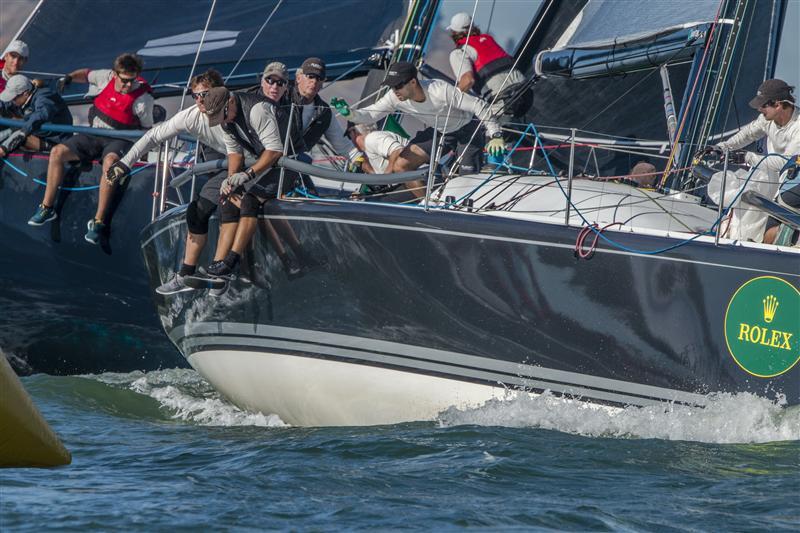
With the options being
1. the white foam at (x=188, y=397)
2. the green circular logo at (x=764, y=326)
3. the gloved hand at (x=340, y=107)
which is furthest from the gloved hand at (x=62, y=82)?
the green circular logo at (x=764, y=326)

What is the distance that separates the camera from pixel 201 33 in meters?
10.4

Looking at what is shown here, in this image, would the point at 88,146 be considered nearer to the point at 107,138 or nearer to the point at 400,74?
the point at 107,138

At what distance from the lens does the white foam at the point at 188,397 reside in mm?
6957

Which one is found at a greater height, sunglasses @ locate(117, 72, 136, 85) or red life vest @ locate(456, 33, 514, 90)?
red life vest @ locate(456, 33, 514, 90)

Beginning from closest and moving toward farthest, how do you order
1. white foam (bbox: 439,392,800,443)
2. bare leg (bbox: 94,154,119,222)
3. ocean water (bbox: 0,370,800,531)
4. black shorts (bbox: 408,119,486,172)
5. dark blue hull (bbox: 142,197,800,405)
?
ocean water (bbox: 0,370,800,531) < white foam (bbox: 439,392,800,443) < dark blue hull (bbox: 142,197,800,405) < black shorts (bbox: 408,119,486,172) < bare leg (bbox: 94,154,119,222)

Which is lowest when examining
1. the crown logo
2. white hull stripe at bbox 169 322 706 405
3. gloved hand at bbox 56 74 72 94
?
white hull stripe at bbox 169 322 706 405

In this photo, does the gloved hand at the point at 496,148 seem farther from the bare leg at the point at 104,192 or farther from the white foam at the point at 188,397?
the bare leg at the point at 104,192

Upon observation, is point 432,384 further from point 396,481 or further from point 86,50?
point 86,50

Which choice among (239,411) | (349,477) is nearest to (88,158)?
(239,411)

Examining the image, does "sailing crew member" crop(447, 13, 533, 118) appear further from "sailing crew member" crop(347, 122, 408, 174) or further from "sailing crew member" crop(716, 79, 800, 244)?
"sailing crew member" crop(716, 79, 800, 244)

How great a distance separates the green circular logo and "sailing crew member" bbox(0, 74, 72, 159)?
17.4 ft

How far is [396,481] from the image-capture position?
15.9ft

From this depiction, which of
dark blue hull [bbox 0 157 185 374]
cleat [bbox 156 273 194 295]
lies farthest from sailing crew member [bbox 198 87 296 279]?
dark blue hull [bbox 0 157 185 374]

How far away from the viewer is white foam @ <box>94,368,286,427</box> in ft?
22.8
